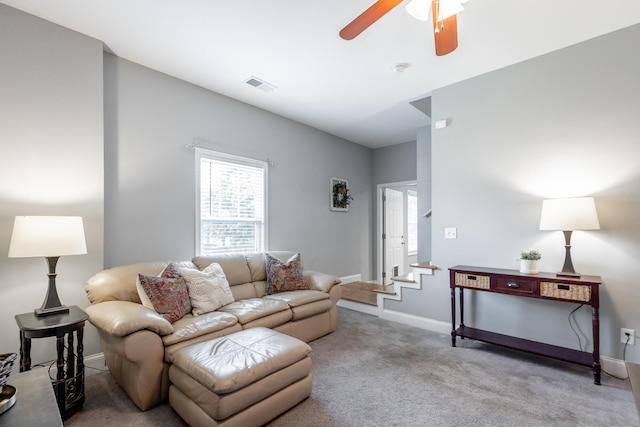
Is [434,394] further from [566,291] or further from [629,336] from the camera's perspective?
[629,336]

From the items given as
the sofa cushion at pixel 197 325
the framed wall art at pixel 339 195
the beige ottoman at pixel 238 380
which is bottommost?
the beige ottoman at pixel 238 380

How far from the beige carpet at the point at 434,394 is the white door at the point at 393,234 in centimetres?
298

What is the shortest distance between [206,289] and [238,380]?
4.04 ft

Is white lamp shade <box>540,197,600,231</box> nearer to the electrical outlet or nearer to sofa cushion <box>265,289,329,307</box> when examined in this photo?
the electrical outlet

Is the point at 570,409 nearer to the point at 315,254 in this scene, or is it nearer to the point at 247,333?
the point at 247,333

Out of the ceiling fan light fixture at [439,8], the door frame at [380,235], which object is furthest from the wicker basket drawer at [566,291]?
the door frame at [380,235]

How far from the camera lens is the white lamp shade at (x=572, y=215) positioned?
2.38 m

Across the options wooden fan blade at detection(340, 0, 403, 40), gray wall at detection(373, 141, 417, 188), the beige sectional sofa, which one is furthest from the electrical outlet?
gray wall at detection(373, 141, 417, 188)

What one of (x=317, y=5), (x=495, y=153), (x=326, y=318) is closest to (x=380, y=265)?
(x=326, y=318)

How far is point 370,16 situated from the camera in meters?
1.58

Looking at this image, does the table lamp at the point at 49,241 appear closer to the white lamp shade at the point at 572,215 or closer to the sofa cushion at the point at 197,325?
the sofa cushion at the point at 197,325

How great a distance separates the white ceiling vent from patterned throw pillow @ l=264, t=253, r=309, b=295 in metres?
2.03

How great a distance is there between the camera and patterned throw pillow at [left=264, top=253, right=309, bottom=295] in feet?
11.2

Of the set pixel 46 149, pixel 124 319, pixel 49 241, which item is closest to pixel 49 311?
pixel 49 241
